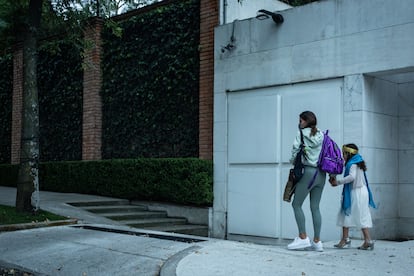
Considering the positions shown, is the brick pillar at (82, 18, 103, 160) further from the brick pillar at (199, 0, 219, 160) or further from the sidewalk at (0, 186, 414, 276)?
the sidewalk at (0, 186, 414, 276)

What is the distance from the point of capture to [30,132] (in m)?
11.1

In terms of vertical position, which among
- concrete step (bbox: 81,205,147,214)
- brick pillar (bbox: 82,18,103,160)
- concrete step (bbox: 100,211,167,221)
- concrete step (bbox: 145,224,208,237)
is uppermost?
brick pillar (bbox: 82,18,103,160)

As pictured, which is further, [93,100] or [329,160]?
[93,100]

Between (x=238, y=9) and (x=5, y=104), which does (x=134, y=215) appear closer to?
(x=238, y=9)

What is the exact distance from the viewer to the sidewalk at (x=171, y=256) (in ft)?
21.1

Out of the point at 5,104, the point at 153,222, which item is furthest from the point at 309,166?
the point at 5,104

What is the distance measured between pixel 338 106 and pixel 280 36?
81.7 inches

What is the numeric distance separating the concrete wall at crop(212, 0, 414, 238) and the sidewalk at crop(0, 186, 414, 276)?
1520mm

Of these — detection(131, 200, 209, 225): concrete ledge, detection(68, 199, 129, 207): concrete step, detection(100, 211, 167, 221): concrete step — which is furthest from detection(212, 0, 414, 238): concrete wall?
detection(68, 199, 129, 207): concrete step

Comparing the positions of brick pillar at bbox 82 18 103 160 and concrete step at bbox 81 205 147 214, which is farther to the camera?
brick pillar at bbox 82 18 103 160

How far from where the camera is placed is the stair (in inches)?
465

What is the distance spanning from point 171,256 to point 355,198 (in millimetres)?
2827

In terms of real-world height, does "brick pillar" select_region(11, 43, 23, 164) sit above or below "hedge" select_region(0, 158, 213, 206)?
above

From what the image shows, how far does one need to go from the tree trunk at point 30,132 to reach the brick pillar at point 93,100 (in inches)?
158
